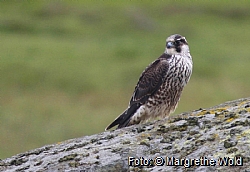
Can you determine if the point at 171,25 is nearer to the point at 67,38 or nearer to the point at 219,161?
the point at 67,38

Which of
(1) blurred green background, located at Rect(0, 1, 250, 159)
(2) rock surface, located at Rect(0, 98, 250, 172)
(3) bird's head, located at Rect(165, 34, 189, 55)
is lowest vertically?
(2) rock surface, located at Rect(0, 98, 250, 172)

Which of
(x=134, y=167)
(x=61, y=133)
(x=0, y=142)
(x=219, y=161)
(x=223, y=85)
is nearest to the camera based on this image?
(x=219, y=161)

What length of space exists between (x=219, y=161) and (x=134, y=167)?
0.64 metres

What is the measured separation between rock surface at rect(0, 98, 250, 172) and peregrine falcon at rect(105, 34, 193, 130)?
7.97ft

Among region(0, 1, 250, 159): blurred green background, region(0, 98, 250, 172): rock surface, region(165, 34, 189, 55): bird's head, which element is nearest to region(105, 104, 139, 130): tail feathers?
region(165, 34, 189, 55): bird's head

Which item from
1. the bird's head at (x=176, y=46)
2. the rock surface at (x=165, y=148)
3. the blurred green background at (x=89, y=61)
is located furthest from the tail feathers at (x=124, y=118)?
the blurred green background at (x=89, y=61)

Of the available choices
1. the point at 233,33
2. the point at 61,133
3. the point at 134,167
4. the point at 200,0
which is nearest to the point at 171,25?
the point at 233,33

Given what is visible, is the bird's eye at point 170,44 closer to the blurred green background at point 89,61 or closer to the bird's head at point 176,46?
the bird's head at point 176,46

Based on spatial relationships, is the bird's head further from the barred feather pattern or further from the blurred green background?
the blurred green background

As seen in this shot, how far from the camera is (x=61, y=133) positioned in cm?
1894

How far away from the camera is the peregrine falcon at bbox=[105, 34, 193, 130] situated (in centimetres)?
797

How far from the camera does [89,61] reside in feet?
87.8

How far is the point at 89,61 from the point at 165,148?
2215cm

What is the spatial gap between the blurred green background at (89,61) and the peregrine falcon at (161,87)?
30.2ft
